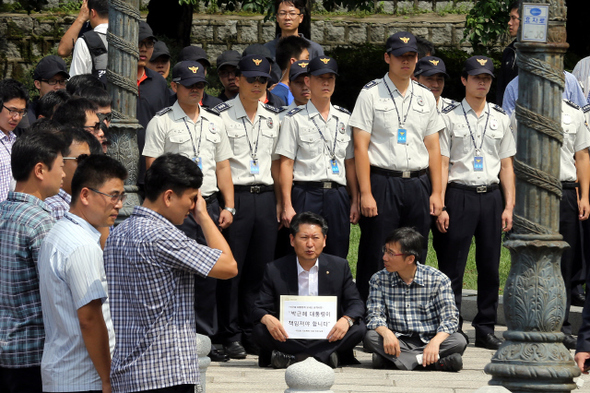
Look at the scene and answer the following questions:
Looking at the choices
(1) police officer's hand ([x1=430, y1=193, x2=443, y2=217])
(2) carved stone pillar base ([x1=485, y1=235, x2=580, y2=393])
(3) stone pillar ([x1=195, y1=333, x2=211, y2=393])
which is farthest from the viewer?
(1) police officer's hand ([x1=430, y1=193, x2=443, y2=217])

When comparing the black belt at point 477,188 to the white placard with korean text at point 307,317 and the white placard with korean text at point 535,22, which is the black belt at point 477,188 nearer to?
the white placard with korean text at point 307,317

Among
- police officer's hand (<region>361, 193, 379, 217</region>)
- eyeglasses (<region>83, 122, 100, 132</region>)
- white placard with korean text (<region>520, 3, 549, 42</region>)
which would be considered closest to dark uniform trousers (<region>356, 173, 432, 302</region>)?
police officer's hand (<region>361, 193, 379, 217</region>)

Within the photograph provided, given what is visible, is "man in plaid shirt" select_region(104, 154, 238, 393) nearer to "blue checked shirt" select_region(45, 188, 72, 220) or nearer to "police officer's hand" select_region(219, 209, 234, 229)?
"blue checked shirt" select_region(45, 188, 72, 220)

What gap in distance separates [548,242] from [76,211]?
9.00 feet

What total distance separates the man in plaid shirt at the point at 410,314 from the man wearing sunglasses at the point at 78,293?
3.82m

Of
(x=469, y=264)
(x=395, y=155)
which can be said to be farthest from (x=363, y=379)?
(x=469, y=264)

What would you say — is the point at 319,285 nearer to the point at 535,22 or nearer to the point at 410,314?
the point at 410,314

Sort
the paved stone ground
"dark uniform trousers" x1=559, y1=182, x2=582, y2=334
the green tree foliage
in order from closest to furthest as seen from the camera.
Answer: the paved stone ground → "dark uniform trousers" x1=559, y1=182, x2=582, y2=334 → the green tree foliage

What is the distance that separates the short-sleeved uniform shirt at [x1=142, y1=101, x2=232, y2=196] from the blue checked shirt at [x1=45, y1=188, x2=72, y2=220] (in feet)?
9.02

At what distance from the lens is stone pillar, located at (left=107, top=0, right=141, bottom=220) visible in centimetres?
667

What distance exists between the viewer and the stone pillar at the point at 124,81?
667 centimetres

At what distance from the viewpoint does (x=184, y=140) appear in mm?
8133

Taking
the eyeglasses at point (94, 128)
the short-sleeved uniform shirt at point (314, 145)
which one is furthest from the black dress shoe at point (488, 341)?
the eyeglasses at point (94, 128)

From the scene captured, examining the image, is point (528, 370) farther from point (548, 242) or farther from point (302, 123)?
point (302, 123)
